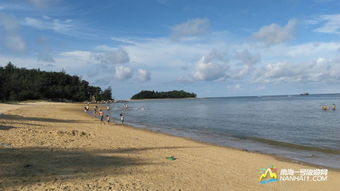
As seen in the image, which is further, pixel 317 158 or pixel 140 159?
pixel 317 158

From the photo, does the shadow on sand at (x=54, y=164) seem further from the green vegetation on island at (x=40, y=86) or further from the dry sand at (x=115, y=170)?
the green vegetation on island at (x=40, y=86)

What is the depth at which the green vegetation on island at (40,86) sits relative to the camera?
66762 mm

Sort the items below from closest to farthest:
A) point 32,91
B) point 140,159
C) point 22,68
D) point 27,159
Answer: point 27,159, point 140,159, point 32,91, point 22,68

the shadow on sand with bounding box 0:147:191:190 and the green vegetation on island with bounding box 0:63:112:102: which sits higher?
the green vegetation on island with bounding box 0:63:112:102

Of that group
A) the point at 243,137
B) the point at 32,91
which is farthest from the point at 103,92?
the point at 243,137

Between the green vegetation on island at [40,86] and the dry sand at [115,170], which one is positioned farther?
the green vegetation on island at [40,86]

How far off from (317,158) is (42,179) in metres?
12.8

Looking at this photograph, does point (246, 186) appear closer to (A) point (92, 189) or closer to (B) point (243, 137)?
(A) point (92, 189)

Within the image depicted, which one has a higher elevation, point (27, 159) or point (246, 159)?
point (27, 159)

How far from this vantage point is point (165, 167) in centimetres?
882

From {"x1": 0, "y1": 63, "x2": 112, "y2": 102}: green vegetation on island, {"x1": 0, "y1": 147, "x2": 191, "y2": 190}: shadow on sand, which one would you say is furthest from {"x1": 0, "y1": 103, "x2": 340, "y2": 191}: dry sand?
{"x1": 0, "y1": 63, "x2": 112, "y2": 102}: green vegetation on island

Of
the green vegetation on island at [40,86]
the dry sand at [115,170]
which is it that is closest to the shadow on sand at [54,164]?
the dry sand at [115,170]

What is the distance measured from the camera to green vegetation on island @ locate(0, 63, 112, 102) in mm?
66762

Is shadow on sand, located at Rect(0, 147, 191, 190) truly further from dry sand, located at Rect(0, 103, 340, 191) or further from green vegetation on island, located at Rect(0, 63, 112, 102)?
green vegetation on island, located at Rect(0, 63, 112, 102)
